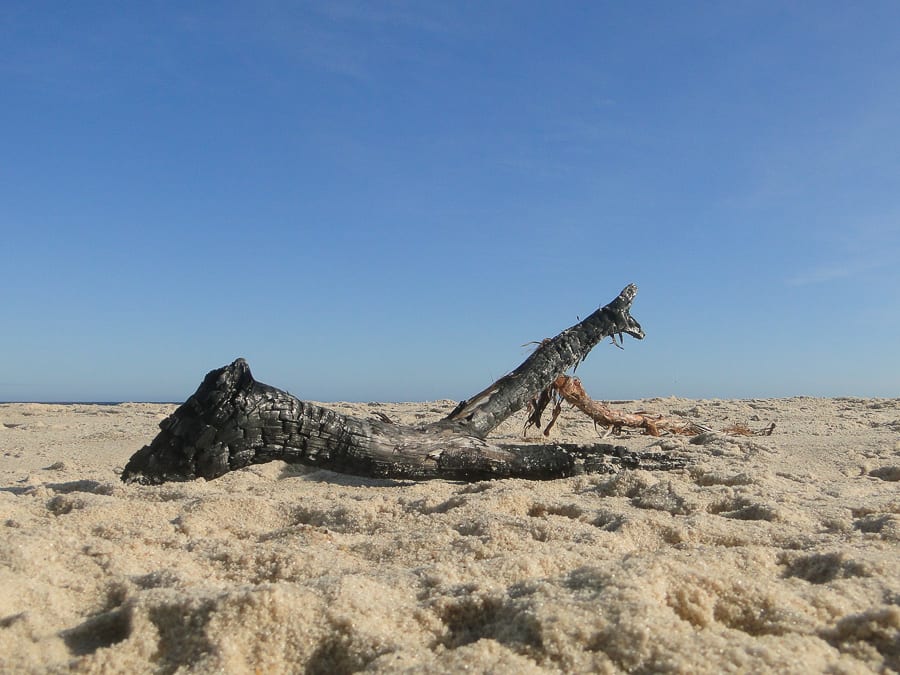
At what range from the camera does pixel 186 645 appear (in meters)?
1.67

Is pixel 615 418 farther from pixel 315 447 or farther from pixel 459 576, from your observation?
pixel 459 576

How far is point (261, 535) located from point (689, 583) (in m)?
1.74

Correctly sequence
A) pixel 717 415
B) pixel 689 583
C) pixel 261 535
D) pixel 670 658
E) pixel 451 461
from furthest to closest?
pixel 717 415, pixel 451 461, pixel 261 535, pixel 689 583, pixel 670 658

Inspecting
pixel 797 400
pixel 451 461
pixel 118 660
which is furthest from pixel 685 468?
pixel 797 400

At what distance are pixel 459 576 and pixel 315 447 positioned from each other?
177cm

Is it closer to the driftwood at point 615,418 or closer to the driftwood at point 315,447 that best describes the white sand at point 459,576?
the driftwood at point 315,447

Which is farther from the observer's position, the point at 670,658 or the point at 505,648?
the point at 505,648

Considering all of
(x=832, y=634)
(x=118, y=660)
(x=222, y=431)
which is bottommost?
(x=118, y=660)

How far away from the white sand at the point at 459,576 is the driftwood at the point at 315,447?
0.14 meters

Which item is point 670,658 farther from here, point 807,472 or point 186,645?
point 807,472

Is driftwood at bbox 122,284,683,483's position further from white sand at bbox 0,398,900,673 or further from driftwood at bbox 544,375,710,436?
driftwood at bbox 544,375,710,436

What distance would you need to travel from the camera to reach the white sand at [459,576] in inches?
62.4

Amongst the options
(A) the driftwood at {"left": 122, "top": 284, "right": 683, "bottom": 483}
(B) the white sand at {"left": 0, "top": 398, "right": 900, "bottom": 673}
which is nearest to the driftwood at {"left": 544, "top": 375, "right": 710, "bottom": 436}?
(A) the driftwood at {"left": 122, "top": 284, "right": 683, "bottom": 483}

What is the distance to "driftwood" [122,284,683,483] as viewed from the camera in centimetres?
348
